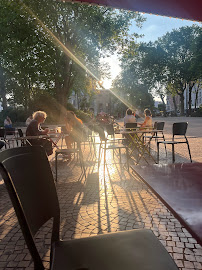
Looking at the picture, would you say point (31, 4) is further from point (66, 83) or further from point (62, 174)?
point (62, 174)

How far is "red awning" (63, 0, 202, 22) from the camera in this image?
452cm

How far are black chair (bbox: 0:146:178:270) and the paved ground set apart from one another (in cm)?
115

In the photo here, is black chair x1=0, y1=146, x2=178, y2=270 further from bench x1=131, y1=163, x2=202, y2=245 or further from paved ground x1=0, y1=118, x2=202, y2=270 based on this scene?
paved ground x1=0, y1=118, x2=202, y2=270

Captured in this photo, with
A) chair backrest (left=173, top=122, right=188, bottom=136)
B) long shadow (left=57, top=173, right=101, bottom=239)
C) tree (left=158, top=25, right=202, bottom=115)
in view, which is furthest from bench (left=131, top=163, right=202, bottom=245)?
tree (left=158, top=25, right=202, bottom=115)

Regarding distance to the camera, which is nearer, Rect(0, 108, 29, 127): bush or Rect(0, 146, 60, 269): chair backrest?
Rect(0, 146, 60, 269): chair backrest

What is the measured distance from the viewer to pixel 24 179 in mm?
1294

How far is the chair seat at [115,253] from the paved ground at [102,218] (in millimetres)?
1123

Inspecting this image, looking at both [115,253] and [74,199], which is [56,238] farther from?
[74,199]

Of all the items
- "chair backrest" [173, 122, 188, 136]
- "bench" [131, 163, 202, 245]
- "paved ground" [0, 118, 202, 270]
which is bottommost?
"paved ground" [0, 118, 202, 270]

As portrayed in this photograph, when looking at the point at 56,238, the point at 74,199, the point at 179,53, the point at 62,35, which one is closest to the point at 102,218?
the point at 74,199

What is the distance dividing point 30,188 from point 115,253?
1.98 ft

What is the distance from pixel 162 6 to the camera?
4.72m

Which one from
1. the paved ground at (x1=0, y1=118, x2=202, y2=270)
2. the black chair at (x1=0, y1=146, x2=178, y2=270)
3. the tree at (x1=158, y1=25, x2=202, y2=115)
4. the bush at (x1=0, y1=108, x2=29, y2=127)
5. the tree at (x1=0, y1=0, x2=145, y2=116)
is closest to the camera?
the black chair at (x1=0, y1=146, x2=178, y2=270)

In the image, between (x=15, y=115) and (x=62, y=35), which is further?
(x=15, y=115)
